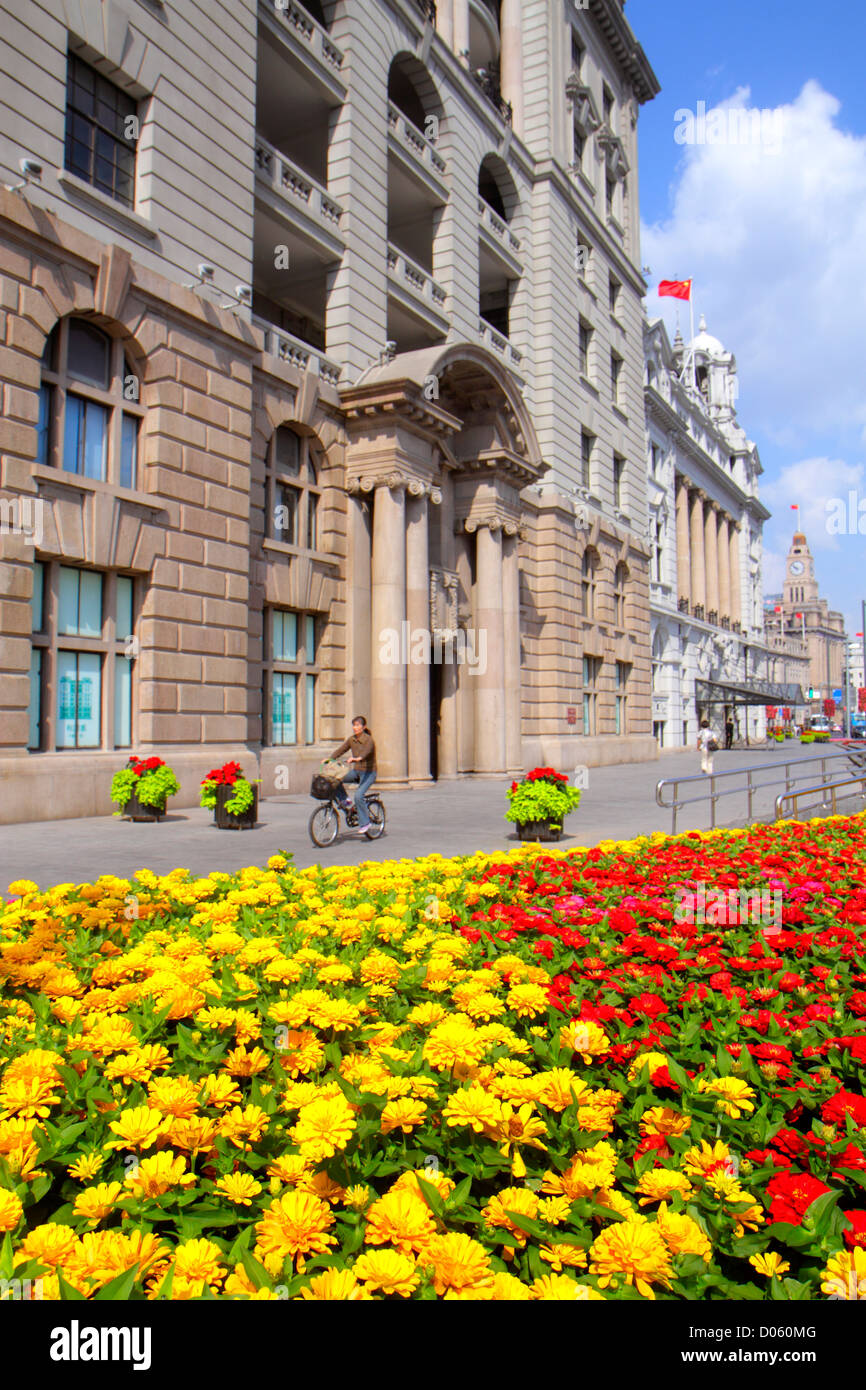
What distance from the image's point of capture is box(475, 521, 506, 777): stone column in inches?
1014

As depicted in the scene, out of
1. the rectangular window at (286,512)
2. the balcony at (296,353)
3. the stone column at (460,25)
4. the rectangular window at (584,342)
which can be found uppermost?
the stone column at (460,25)

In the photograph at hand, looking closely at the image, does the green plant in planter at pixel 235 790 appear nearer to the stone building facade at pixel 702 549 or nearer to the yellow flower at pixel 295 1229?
the yellow flower at pixel 295 1229

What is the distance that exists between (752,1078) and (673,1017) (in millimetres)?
764

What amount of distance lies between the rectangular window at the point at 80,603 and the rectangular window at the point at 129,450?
1942 millimetres

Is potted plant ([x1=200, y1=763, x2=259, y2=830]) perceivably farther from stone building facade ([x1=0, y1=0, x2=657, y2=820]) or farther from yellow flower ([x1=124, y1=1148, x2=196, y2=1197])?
yellow flower ([x1=124, y1=1148, x2=196, y2=1197])

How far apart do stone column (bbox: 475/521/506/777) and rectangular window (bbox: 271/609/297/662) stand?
7.14 m

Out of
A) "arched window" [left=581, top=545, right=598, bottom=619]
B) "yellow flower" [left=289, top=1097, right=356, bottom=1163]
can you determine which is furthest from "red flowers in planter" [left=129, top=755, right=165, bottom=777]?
"arched window" [left=581, top=545, right=598, bottom=619]

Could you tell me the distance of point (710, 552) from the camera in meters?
69.2

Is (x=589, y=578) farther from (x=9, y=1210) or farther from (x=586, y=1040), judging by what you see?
(x=9, y=1210)

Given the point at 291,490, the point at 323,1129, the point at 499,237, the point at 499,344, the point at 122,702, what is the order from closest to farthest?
the point at 323,1129 < the point at 122,702 < the point at 291,490 < the point at 499,237 < the point at 499,344

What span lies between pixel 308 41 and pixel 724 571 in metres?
61.3

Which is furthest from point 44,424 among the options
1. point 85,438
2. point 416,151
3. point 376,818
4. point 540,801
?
point 416,151

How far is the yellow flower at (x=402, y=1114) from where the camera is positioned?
100 inches

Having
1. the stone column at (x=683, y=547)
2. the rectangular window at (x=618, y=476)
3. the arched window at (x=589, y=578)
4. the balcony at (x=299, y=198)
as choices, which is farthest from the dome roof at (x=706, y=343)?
the balcony at (x=299, y=198)
